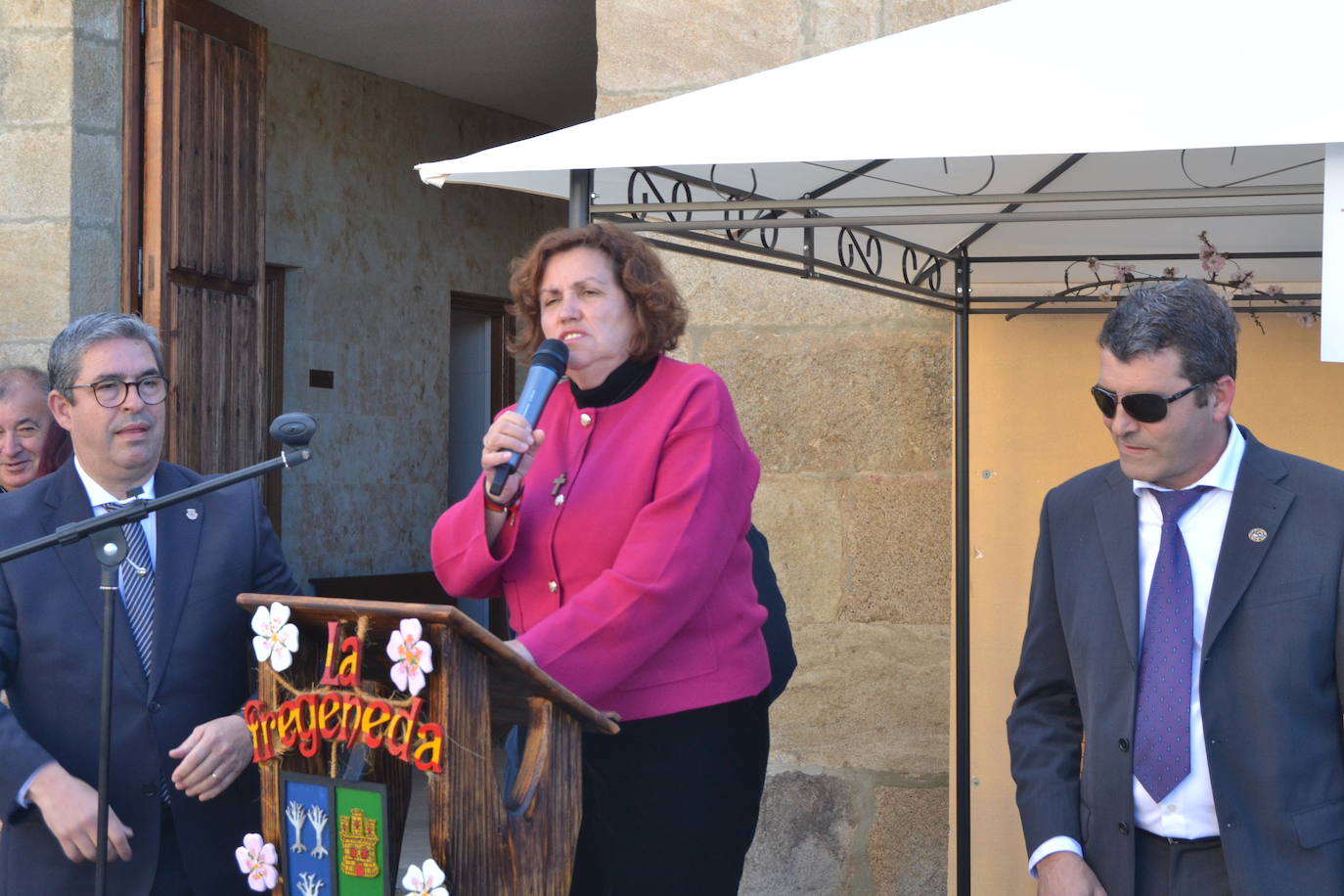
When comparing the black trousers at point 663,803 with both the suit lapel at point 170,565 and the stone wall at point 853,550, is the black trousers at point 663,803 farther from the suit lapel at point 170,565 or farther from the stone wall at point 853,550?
the stone wall at point 853,550

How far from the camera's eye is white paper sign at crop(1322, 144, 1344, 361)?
234 centimetres

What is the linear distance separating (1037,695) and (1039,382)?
181cm

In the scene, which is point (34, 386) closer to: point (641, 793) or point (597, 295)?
point (597, 295)

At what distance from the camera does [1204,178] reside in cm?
327

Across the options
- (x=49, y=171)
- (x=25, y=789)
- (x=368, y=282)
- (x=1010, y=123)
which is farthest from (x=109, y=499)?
(x=368, y=282)

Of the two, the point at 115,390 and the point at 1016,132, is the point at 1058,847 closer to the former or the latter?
the point at 1016,132

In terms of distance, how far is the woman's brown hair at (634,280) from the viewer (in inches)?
95.8

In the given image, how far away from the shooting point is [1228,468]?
2299 mm

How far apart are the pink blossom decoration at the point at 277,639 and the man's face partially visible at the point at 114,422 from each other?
857mm

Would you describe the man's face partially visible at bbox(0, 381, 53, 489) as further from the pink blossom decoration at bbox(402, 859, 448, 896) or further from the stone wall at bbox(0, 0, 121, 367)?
the pink blossom decoration at bbox(402, 859, 448, 896)

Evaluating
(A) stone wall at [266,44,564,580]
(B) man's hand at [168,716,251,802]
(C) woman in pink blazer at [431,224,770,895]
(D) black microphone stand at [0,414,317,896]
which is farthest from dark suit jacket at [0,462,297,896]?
(A) stone wall at [266,44,564,580]

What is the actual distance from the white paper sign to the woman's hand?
4.27 ft

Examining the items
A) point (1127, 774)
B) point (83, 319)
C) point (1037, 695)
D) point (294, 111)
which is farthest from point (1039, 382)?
point (294, 111)

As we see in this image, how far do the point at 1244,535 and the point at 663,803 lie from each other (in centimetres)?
100
